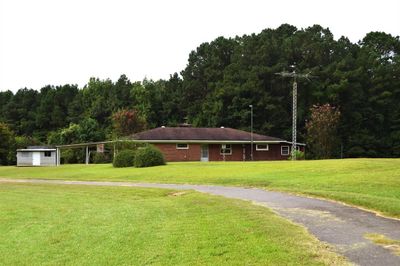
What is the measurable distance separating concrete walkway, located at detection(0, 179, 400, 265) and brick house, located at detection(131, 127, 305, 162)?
33.7 metres

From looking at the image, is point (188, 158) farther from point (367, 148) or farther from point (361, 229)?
point (361, 229)

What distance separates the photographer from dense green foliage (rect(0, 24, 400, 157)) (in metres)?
64.8

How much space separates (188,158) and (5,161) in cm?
2955

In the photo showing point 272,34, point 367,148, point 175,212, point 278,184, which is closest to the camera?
point 175,212

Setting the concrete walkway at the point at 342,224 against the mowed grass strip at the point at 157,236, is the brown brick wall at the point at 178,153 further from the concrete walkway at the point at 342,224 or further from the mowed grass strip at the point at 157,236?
the mowed grass strip at the point at 157,236

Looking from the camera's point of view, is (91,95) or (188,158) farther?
(91,95)

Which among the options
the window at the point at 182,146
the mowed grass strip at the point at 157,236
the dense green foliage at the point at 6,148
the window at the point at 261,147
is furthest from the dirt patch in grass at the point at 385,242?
the dense green foliage at the point at 6,148

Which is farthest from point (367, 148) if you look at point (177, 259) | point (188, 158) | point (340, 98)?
point (177, 259)

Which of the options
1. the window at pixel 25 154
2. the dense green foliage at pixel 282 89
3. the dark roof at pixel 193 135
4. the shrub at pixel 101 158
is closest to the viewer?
the dark roof at pixel 193 135

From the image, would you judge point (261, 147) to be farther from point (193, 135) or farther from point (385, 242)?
point (385, 242)

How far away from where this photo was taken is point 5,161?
221ft

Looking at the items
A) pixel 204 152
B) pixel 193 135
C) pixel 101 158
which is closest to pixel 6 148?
pixel 101 158

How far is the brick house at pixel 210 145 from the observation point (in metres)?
50.5

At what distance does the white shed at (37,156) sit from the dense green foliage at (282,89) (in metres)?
9.40
